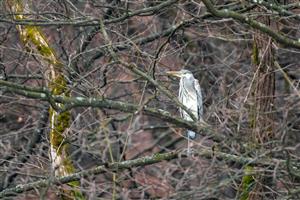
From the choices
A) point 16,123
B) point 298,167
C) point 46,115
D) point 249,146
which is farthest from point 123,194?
point 16,123

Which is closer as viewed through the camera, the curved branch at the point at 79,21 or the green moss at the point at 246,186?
the green moss at the point at 246,186

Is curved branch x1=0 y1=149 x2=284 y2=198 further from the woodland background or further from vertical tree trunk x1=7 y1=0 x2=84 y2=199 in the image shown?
vertical tree trunk x1=7 y1=0 x2=84 y2=199

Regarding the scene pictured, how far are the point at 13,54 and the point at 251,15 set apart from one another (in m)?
4.24

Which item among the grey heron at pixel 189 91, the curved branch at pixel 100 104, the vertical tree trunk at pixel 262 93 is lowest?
the grey heron at pixel 189 91

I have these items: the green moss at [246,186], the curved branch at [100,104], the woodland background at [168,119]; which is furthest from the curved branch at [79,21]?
the green moss at [246,186]

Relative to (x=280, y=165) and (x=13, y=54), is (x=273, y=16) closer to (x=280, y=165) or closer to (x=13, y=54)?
(x=280, y=165)

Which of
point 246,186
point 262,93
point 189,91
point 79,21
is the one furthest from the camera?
point 189,91

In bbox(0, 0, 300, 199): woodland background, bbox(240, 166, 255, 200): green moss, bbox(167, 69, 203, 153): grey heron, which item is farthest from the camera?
bbox(167, 69, 203, 153): grey heron

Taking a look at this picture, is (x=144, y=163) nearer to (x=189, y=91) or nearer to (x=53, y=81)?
(x=53, y=81)

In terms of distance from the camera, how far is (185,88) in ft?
30.9

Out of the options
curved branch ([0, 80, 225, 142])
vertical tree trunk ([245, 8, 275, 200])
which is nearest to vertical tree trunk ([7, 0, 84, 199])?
curved branch ([0, 80, 225, 142])

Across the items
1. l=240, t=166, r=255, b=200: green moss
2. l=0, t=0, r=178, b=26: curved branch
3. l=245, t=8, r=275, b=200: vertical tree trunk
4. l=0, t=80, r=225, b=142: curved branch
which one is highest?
l=0, t=0, r=178, b=26: curved branch

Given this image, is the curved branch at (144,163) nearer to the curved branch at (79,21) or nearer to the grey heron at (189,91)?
the curved branch at (79,21)

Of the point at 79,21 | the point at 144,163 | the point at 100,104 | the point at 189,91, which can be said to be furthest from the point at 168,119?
the point at 189,91
